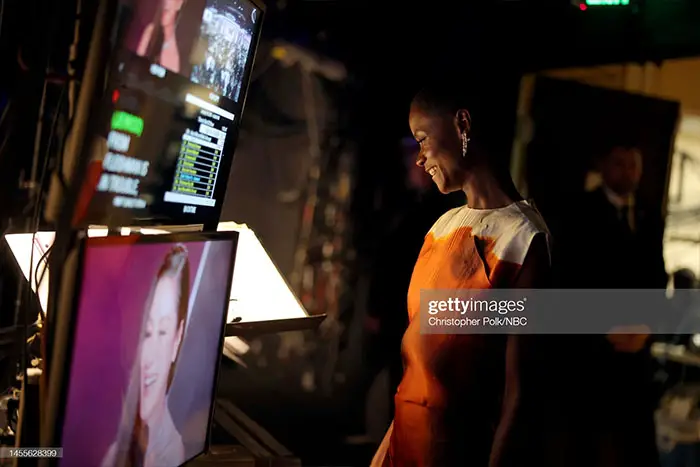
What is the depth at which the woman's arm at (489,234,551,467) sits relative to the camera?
207 cm

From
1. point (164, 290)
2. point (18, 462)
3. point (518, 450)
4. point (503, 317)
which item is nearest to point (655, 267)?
point (503, 317)

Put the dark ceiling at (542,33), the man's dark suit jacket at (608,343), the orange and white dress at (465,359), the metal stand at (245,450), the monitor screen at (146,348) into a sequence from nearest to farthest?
1. the monitor screen at (146,348)
2. the metal stand at (245,450)
3. the orange and white dress at (465,359)
4. the man's dark suit jacket at (608,343)
5. the dark ceiling at (542,33)

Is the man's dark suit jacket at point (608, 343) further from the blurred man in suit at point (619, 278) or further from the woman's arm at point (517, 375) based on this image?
the woman's arm at point (517, 375)

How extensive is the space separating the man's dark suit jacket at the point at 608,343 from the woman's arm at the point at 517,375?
0.13 metres

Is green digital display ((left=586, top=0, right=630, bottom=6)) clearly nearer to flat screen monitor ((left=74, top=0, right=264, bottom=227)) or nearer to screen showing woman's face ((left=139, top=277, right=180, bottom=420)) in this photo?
flat screen monitor ((left=74, top=0, right=264, bottom=227))

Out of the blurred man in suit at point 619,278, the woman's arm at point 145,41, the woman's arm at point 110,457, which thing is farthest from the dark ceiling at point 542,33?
the woman's arm at point 110,457

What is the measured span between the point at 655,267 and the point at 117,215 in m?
1.82

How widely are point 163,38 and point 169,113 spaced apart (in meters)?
0.18

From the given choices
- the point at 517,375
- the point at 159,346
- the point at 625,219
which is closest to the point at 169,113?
the point at 159,346

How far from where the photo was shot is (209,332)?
1.67 m

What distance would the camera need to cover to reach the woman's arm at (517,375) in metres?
2.07

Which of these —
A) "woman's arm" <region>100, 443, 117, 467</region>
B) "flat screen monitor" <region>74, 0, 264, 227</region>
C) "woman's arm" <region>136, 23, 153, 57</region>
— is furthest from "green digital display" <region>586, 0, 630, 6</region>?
"woman's arm" <region>100, 443, 117, 467</region>

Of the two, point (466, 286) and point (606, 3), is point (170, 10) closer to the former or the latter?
point (466, 286)

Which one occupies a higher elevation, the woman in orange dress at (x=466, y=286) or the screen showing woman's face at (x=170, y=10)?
the screen showing woman's face at (x=170, y=10)
